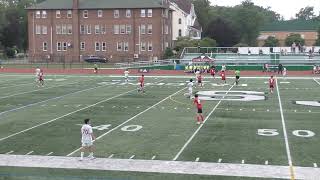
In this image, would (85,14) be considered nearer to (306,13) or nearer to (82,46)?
(82,46)

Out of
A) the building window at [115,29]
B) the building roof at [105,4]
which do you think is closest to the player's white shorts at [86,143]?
the building roof at [105,4]

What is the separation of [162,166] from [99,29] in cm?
6801

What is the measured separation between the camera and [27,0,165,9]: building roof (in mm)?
79062

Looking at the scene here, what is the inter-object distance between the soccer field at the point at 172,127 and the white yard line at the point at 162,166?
11cm

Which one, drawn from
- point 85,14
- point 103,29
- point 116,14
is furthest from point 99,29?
point 116,14

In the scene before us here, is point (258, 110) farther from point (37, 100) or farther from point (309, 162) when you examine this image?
point (37, 100)

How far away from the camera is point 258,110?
25.3 metres

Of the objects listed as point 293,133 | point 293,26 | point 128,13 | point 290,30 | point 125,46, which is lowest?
point 293,133

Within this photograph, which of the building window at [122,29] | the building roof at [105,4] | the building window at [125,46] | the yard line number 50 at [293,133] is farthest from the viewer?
the building window at [122,29]

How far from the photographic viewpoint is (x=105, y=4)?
8081 cm

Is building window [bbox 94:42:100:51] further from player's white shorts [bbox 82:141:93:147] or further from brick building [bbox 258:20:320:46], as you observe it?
player's white shorts [bbox 82:141:93:147]

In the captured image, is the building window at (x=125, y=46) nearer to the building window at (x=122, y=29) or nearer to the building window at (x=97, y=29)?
the building window at (x=122, y=29)

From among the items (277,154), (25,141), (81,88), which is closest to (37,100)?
(81,88)

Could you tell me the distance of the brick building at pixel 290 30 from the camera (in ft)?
404
